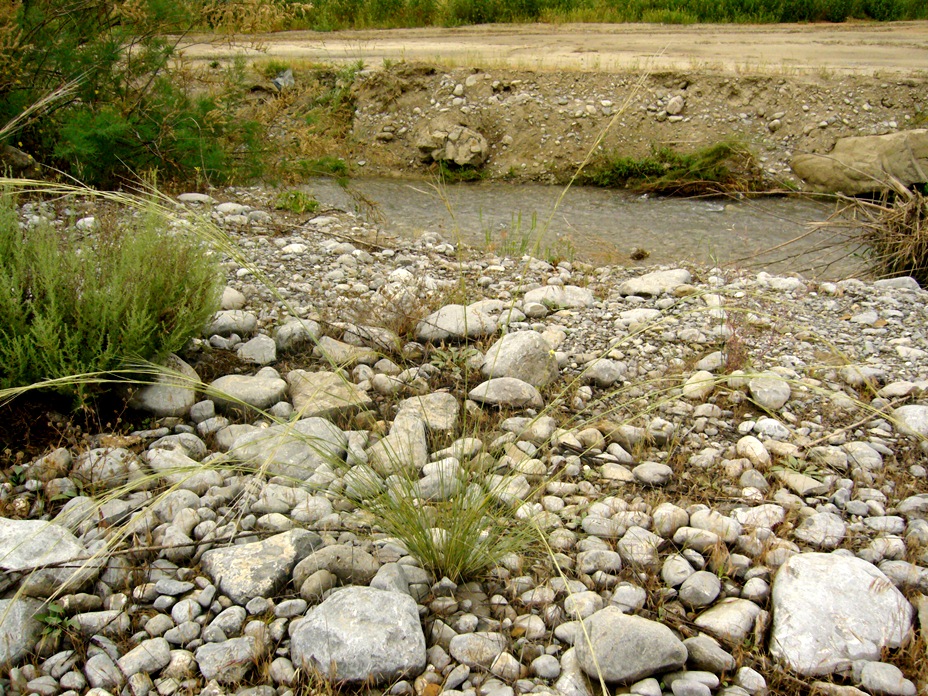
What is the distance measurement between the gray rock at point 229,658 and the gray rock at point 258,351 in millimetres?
1727

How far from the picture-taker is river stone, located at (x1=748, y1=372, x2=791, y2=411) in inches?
134

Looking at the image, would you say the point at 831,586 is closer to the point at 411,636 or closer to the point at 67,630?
the point at 411,636

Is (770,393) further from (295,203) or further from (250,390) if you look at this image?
(295,203)

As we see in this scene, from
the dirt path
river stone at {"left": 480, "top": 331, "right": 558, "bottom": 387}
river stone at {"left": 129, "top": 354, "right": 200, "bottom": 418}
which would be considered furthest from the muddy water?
river stone at {"left": 129, "top": 354, "right": 200, "bottom": 418}

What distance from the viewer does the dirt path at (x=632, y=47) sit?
10.2 metres

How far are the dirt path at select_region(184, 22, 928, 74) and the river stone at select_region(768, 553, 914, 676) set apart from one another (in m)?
8.19

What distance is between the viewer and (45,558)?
2.21 m

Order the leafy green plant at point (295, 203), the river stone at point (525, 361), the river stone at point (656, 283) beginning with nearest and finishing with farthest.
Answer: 1. the river stone at point (525, 361)
2. the river stone at point (656, 283)
3. the leafy green plant at point (295, 203)

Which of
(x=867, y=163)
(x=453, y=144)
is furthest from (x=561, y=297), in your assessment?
(x=867, y=163)

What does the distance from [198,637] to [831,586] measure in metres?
1.84

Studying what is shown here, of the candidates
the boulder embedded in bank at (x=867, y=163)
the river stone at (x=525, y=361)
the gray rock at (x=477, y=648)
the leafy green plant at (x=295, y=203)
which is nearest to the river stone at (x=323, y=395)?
the river stone at (x=525, y=361)

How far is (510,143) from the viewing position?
994 cm

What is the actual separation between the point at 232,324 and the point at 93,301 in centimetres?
86

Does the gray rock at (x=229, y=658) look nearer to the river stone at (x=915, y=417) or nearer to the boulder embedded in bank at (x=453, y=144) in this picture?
the river stone at (x=915, y=417)
